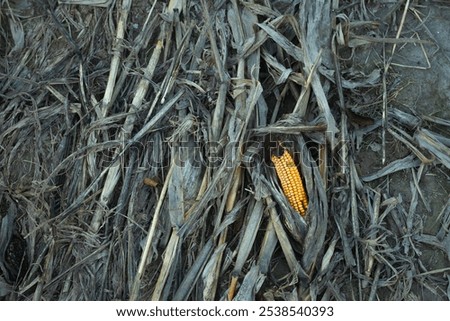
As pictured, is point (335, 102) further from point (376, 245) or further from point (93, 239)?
point (93, 239)

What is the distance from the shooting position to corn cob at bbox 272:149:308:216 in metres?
2.60

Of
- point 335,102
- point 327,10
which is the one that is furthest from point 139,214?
point 327,10

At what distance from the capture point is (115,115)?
2.74 meters

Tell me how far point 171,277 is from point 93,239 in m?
0.41

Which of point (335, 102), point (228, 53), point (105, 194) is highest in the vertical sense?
point (228, 53)

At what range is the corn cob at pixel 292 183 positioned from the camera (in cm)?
260

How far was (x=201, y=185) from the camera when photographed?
2.65 meters

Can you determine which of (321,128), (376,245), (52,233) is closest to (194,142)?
(321,128)

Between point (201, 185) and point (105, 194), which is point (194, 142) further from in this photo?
point (105, 194)

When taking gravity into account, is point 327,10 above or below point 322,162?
above

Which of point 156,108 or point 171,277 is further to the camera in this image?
point 156,108

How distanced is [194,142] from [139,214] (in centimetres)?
42

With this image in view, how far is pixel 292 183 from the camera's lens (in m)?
2.59

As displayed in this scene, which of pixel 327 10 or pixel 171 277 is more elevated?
pixel 327 10
